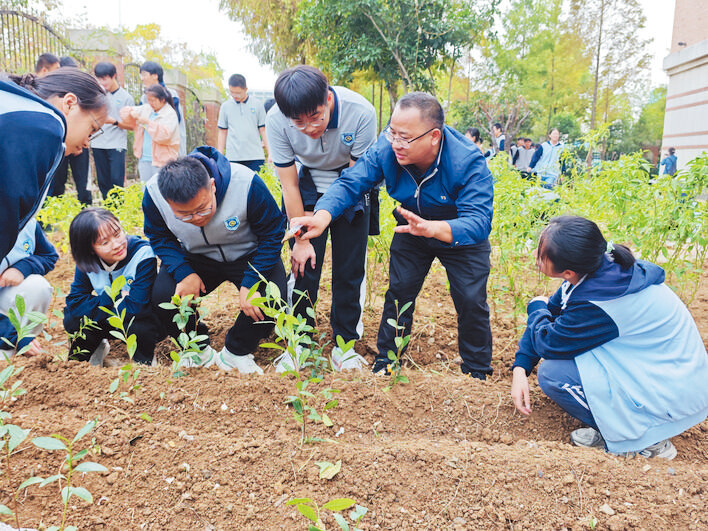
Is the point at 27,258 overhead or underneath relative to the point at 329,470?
overhead

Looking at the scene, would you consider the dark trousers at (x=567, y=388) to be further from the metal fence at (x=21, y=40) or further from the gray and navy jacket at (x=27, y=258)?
the metal fence at (x=21, y=40)

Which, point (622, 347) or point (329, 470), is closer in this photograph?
point (329, 470)

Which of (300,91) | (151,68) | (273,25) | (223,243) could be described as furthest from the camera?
(273,25)

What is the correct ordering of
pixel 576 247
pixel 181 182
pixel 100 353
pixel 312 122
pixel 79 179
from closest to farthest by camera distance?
pixel 576 247 < pixel 181 182 < pixel 312 122 < pixel 100 353 < pixel 79 179

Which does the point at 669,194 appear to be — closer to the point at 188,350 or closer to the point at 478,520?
the point at 478,520

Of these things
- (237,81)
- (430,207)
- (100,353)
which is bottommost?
(100,353)

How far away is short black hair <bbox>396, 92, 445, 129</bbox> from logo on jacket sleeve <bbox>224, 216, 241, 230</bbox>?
3.21ft

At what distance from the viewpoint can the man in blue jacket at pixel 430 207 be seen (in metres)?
2.23

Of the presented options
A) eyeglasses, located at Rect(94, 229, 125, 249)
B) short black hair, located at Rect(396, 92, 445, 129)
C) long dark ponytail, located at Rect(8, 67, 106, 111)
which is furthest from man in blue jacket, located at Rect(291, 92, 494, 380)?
eyeglasses, located at Rect(94, 229, 125, 249)

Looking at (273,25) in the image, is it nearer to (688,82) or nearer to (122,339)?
(688,82)

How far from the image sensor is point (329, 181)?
9.55ft

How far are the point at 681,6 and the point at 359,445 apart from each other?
57.5ft

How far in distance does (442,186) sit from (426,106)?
38 centimetres

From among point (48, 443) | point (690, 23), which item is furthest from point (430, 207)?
point (690, 23)
